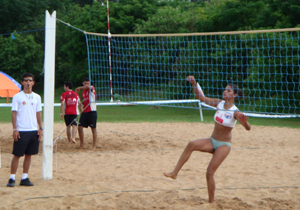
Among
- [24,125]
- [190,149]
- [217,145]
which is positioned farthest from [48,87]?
[217,145]

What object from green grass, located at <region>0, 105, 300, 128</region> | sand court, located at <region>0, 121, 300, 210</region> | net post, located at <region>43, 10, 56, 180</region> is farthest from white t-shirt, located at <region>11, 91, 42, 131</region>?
green grass, located at <region>0, 105, 300, 128</region>

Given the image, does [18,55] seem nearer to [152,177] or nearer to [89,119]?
[89,119]

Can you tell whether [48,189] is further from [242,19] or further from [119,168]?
[242,19]

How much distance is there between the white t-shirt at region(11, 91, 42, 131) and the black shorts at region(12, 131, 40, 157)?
0.07m

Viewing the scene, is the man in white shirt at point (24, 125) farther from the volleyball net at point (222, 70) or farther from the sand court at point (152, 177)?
the volleyball net at point (222, 70)

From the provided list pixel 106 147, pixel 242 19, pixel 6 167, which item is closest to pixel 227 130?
pixel 6 167

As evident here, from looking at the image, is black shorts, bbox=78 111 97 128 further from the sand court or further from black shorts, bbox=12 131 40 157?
black shorts, bbox=12 131 40 157

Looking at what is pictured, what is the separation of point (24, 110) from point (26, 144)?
1.58ft

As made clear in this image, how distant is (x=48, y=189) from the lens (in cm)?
595

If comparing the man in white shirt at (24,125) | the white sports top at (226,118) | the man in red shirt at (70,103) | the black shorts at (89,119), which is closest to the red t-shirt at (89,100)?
the black shorts at (89,119)

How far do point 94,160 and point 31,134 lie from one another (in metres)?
2.40

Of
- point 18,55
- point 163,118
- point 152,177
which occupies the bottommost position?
point 152,177

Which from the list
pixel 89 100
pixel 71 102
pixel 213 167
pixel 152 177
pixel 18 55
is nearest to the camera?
pixel 213 167

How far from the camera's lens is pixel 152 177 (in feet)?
22.5
